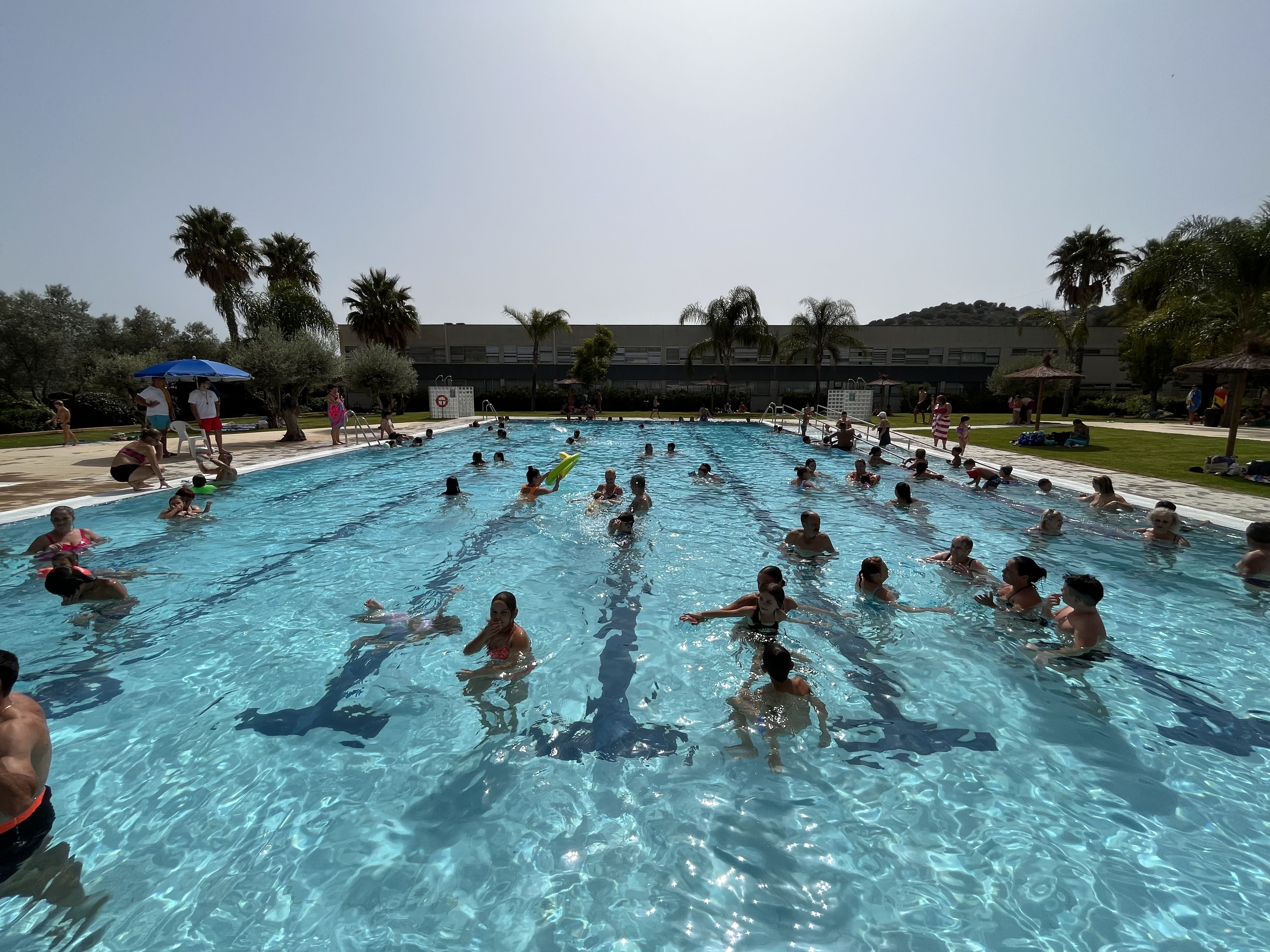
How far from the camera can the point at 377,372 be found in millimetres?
A: 29203

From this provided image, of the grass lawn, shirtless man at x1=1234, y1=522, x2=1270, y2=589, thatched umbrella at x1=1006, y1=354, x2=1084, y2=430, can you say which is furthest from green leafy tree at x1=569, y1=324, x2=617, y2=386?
shirtless man at x1=1234, y1=522, x2=1270, y2=589

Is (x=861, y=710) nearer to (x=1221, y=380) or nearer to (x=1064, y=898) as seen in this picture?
(x=1064, y=898)

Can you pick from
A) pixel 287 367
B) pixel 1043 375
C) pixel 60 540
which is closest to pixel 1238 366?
pixel 1043 375

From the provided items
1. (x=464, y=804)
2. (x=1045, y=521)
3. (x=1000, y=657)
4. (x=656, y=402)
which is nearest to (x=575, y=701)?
(x=464, y=804)

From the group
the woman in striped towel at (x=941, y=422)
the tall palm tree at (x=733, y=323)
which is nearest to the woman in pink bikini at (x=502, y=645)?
the woman in striped towel at (x=941, y=422)

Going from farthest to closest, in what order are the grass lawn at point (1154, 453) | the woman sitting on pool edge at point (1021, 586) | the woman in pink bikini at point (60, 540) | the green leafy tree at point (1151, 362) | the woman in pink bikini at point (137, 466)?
1. the green leafy tree at point (1151, 362)
2. the grass lawn at point (1154, 453)
3. the woman in pink bikini at point (137, 466)
4. the woman in pink bikini at point (60, 540)
5. the woman sitting on pool edge at point (1021, 586)

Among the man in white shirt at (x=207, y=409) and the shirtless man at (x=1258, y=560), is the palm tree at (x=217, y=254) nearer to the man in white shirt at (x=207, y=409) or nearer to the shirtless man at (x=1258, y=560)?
the man in white shirt at (x=207, y=409)

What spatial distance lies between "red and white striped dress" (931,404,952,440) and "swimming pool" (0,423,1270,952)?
1073 cm

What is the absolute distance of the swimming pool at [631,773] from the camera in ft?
9.45

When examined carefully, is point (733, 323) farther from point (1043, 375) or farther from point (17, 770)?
point (17, 770)

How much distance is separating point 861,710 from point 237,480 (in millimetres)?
13951

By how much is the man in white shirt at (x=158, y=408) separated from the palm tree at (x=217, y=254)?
1455 centimetres

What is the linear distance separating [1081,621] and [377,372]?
3032cm

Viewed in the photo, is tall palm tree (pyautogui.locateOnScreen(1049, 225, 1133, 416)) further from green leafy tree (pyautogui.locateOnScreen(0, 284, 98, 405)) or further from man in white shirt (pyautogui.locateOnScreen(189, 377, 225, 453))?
green leafy tree (pyautogui.locateOnScreen(0, 284, 98, 405))
